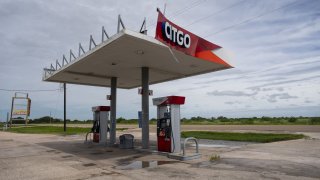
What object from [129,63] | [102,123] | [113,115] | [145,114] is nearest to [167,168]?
[145,114]

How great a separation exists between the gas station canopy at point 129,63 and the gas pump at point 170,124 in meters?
1.95

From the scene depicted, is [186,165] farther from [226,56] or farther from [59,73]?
[59,73]

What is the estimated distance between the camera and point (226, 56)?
13.8 meters

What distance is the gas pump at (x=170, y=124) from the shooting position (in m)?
11.3

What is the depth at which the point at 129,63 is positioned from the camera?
1342 cm

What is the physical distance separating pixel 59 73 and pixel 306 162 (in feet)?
41.9

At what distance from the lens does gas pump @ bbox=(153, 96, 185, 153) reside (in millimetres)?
11305

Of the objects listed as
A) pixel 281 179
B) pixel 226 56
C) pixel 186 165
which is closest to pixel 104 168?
pixel 186 165

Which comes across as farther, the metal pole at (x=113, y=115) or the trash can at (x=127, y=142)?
the metal pole at (x=113, y=115)

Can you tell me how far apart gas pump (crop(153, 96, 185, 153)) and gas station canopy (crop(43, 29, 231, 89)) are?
1.95 m

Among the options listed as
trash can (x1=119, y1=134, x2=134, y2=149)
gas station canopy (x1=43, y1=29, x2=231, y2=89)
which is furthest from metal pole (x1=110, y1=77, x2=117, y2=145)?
trash can (x1=119, y1=134, x2=134, y2=149)

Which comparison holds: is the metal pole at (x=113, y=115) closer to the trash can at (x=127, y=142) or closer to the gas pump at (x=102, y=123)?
the gas pump at (x=102, y=123)

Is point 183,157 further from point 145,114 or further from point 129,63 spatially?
point 129,63

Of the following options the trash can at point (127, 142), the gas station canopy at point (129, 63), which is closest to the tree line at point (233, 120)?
the gas station canopy at point (129, 63)
